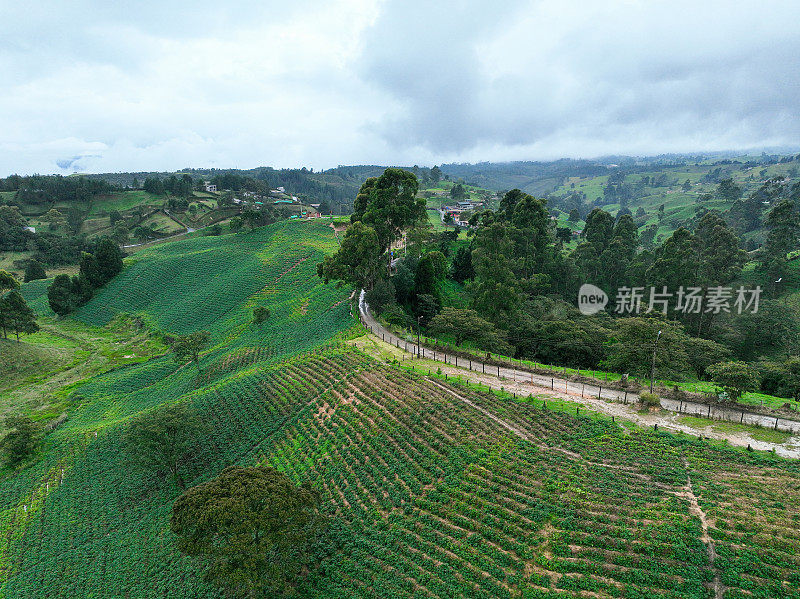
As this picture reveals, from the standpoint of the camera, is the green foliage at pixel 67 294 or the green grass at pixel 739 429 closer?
the green grass at pixel 739 429

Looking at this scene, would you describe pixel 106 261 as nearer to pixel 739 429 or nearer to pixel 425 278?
pixel 425 278

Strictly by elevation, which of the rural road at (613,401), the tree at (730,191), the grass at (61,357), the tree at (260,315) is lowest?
the grass at (61,357)

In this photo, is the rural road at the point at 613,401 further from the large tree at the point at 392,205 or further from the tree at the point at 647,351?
the large tree at the point at 392,205

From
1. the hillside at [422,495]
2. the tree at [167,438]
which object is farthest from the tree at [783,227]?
the tree at [167,438]

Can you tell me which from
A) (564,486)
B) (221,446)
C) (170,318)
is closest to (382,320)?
(221,446)

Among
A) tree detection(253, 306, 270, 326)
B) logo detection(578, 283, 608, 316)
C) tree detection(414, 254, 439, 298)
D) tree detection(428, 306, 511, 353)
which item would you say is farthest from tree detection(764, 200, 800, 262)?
tree detection(253, 306, 270, 326)

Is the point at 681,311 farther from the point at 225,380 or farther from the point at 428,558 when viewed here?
the point at 225,380

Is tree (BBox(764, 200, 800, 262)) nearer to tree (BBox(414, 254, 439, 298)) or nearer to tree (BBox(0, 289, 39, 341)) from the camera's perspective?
tree (BBox(414, 254, 439, 298))

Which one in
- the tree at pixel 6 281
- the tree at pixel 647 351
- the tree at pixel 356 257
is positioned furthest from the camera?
the tree at pixel 6 281
